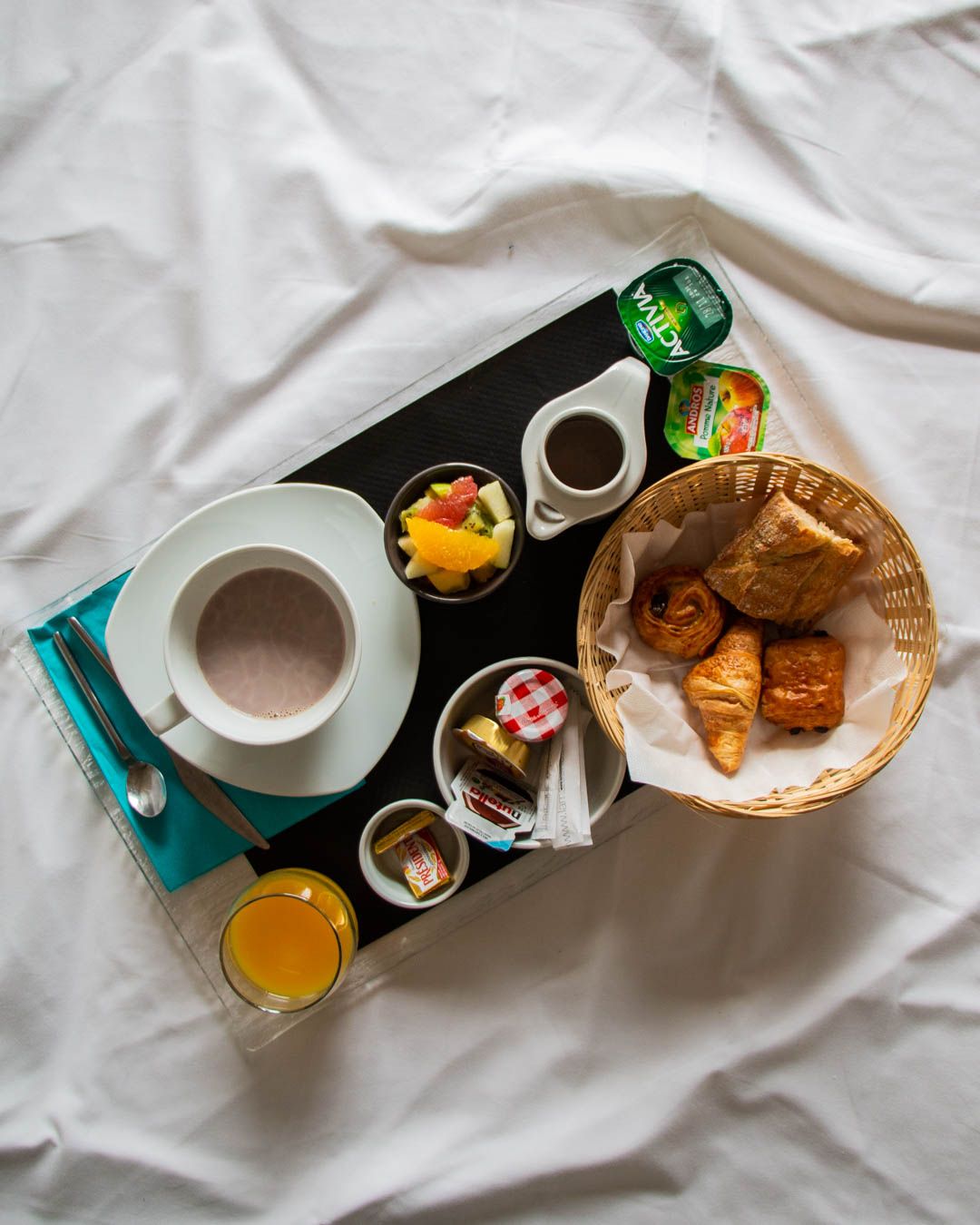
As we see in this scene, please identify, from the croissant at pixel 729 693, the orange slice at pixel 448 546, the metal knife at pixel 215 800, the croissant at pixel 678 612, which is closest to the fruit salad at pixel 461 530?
the orange slice at pixel 448 546

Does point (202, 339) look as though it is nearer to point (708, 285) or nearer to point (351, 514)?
point (351, 514)

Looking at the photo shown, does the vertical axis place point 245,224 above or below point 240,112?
below

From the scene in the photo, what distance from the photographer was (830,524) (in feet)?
3.92

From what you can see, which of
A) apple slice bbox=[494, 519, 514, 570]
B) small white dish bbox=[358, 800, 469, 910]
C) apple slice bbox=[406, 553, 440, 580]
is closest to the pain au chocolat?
apple slice bbox=[494, 519, 514, 570]

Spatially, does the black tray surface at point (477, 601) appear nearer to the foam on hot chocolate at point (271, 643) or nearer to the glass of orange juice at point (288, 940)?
the glass of orange juice at point (288, 940)

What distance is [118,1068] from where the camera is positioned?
51.9 inches

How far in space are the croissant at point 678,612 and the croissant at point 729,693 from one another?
0.03 meters

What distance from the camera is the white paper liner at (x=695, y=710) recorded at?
3.66 feet

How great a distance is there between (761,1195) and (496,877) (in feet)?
2.09

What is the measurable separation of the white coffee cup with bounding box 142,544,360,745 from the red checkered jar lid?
0.20m

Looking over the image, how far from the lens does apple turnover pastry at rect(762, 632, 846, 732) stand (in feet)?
3.76

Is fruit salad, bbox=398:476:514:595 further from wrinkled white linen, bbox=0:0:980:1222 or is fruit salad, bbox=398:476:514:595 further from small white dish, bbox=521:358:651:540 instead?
wrinkled white linen, bbox=0:0:980:1222

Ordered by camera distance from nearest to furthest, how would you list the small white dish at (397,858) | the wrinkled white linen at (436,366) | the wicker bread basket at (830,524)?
the wicker bread basket at (830,524), the small white dish at (397,858), the wrinkled white linen at (436,366)

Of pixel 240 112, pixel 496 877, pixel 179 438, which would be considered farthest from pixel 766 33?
pixel 496 877
